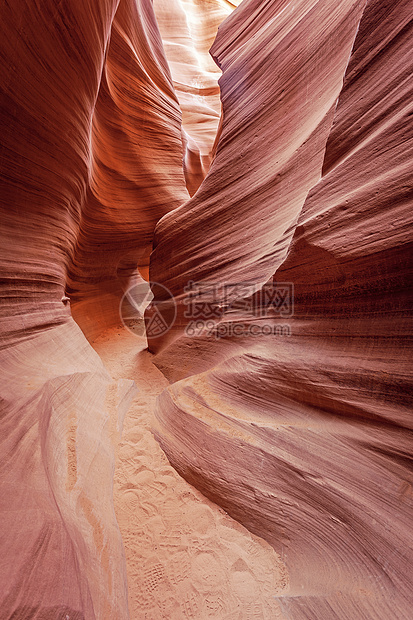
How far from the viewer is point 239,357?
8.33ft

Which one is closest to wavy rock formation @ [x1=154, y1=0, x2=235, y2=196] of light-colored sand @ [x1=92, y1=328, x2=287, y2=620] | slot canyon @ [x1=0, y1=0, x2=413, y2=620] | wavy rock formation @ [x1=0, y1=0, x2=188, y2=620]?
wavy rock formation @ [x1=0, y1=0, x2=188, y2=620]

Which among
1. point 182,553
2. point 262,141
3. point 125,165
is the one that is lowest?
point 182,553

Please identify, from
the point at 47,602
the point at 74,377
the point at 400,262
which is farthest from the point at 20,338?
the point at 400,262

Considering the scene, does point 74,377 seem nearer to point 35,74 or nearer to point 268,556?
point 268,556

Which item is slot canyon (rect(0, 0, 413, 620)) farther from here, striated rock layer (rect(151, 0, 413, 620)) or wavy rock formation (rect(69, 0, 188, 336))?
wavy rock formation (rect(69, 0, 188, 336))

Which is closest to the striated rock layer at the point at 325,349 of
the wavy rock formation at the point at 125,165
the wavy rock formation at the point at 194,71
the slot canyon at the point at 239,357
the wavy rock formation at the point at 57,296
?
the slot canyon at the point at 239,357

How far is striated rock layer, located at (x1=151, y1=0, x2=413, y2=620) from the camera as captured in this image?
4.83 feet

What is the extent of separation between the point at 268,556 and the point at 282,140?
124 inches

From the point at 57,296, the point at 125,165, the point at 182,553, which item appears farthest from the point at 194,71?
the point at 182,553

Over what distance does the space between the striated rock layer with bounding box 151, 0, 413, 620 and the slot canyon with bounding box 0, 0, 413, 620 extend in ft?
0.04

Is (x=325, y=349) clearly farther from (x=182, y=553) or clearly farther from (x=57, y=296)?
(x=57, y=296)

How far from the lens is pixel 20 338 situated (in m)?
2.33

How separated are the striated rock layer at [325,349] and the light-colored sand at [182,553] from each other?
95 millimetres

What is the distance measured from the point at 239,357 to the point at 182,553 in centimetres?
135
